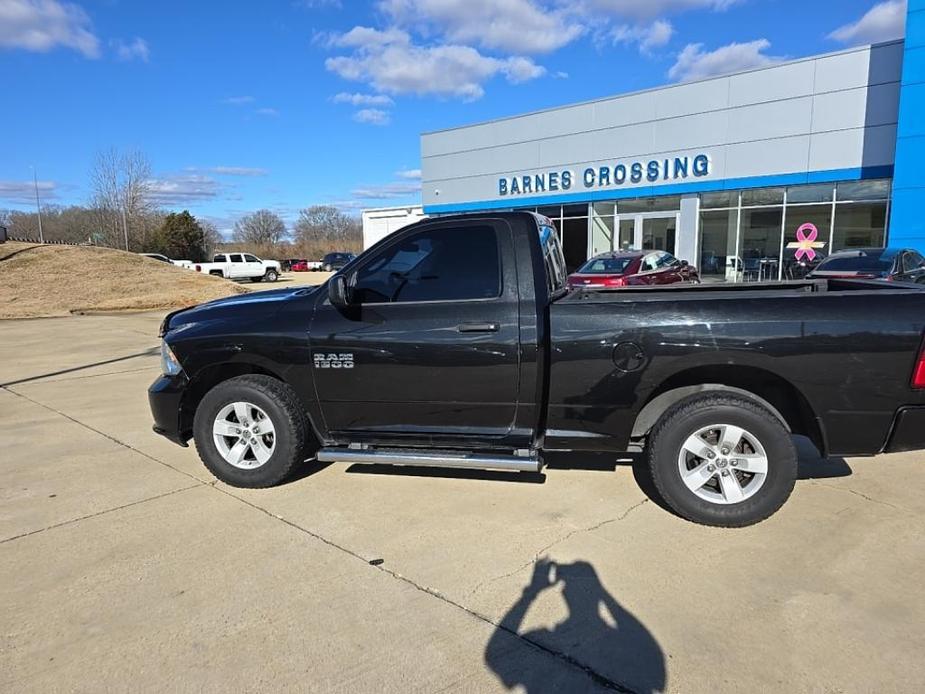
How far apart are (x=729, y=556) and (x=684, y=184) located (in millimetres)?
21668

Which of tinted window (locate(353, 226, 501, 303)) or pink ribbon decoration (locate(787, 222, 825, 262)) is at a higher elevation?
pink ribbon decoration (locate(787, 222, 825, 262))

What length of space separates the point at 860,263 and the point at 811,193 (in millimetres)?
8861

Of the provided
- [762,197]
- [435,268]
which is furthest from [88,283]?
[762,197]

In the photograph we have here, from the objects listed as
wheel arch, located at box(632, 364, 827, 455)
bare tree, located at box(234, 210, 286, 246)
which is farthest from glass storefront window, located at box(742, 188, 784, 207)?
bare tree, located at box(234, 210, 286, 246)

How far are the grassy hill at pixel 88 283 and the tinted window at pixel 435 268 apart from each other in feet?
57.7

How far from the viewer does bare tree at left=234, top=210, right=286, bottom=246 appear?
99625 millimetres

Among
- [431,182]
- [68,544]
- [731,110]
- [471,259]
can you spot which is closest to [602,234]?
[731,110]

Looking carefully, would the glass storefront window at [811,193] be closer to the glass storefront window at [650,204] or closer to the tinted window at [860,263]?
the glass storefront window at [650,204]

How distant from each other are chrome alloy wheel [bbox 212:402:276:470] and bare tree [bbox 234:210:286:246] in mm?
99562

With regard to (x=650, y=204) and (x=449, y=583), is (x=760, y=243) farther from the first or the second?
(x=449, y=583)

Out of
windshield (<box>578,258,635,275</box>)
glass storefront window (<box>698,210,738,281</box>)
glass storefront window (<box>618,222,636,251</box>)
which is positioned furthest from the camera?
glass storefront window (<box>618,222,636,251</box>)

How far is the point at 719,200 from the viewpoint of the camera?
2239 centimetres

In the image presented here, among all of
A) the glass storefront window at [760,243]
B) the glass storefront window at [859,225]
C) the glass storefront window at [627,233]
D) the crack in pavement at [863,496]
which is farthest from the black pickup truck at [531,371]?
the glass storefront window at [627,233]

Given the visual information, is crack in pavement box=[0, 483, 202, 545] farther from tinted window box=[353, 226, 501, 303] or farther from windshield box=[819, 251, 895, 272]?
windshield box=[819, 251, 895, 272]
